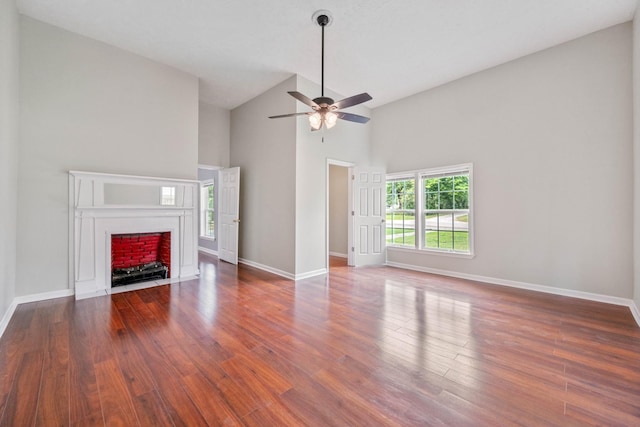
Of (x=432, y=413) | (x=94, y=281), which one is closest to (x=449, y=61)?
(x=432, y=413)

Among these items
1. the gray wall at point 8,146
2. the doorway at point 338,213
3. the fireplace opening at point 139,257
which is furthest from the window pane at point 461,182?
the gray wall at point 8,146

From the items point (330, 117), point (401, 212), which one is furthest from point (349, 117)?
point (401, 212)

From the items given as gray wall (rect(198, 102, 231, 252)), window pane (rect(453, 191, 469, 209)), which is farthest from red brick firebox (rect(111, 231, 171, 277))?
window pane (rect(453, 191, 469, 209))

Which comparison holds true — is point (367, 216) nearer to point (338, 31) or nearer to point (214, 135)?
point (338, 31)

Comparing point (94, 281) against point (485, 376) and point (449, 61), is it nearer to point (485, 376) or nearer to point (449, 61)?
point (485, 376)

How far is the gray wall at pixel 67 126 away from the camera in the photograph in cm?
321

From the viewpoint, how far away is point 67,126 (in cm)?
345

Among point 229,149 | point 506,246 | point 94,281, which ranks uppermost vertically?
point 229,149

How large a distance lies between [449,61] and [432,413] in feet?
15.0

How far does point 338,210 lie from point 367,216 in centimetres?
127

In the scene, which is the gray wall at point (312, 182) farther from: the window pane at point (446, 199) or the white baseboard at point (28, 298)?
the white baseboard at point (28, 298)

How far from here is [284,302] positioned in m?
3.40

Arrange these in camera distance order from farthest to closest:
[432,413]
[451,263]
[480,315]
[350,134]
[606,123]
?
[350,134] < [451,263] < [606,123] < [480,315] < [432,413]

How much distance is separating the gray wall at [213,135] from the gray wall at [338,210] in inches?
103
